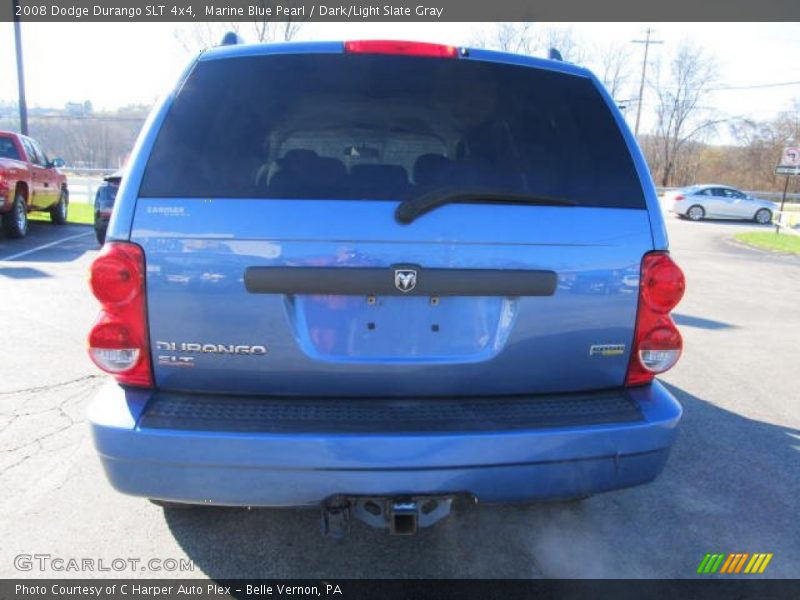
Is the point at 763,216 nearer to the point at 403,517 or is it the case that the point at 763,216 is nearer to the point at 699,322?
the point at 699,322

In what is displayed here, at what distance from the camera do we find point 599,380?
90.6 inches

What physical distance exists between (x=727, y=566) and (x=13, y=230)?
13102mm

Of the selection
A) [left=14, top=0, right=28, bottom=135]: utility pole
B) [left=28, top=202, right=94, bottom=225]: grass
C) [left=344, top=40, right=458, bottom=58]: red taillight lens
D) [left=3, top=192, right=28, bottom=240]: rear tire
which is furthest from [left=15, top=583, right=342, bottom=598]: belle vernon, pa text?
[left=14, top=0, right=28, bottom=135]: utility pole

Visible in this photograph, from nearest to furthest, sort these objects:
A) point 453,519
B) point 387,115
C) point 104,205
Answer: point 387,115, point 453,519, point 104,205

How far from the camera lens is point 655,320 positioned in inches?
89.4

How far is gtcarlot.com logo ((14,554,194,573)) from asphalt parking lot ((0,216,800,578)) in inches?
1.0

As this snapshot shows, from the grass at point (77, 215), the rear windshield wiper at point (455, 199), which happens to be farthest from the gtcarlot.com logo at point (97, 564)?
the grass at point (77, 215)

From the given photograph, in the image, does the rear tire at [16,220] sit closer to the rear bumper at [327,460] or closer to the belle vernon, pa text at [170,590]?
the belle vernon, pa text at [170,590]

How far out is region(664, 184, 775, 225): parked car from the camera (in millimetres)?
27750

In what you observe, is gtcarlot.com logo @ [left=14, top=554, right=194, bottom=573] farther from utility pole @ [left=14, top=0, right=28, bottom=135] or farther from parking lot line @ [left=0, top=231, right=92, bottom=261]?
utility pole @ [left=14, top=0, right=28, bottom=135]

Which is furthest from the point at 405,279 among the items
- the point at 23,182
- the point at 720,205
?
the point at 720,205

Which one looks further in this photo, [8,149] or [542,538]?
[8,149]

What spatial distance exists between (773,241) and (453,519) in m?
19.0

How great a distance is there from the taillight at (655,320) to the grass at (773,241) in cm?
1653
